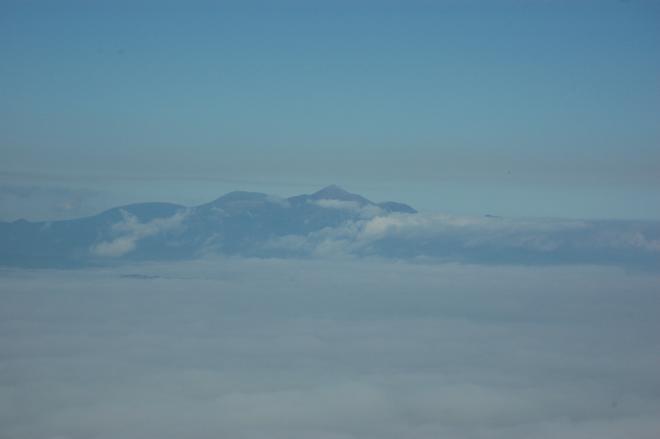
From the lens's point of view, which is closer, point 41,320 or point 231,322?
point 41,320

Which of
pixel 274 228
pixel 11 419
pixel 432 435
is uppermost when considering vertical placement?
pixel 274 228

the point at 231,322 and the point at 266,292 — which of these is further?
the point at 266,292

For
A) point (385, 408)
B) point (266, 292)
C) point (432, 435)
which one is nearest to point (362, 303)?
point (266, 292)

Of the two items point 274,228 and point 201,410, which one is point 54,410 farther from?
point 274,228

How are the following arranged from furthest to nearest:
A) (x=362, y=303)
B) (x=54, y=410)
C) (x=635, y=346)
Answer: (x=362, y=303)
(x=635, y=346)
(x=54, y=410)

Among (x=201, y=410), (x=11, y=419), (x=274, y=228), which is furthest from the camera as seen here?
(x=274, y=228)

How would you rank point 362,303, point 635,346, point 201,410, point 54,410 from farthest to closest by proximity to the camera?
point 362,303
point 635,346
point 201,410
point 54,410

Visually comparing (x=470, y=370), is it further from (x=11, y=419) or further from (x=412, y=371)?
(x=11, y=419)

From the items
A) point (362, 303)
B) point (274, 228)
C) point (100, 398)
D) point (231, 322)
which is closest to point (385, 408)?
point (100, 398)

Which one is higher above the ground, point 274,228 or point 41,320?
point 274,228

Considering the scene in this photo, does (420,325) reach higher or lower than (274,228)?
lower
